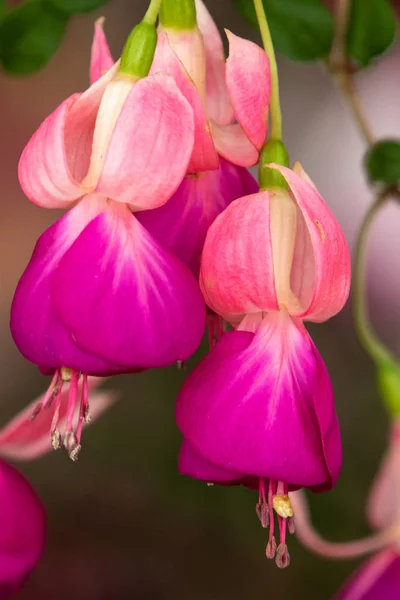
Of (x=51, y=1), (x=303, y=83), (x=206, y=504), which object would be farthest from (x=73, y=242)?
(x=303, y=83)

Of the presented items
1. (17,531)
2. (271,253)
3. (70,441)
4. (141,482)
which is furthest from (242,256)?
(141,482)

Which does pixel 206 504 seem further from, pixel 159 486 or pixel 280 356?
pixel 280 356

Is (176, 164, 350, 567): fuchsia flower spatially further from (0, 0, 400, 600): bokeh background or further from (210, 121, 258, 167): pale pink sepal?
(0, 0, 400, 600): bokeh background

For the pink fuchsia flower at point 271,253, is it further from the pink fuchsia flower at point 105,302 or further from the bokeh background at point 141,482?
the bokeh background at point 141,482

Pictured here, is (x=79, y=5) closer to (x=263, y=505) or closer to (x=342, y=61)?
(x=342, y=61)

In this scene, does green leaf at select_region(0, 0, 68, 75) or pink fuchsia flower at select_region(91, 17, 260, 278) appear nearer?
pink fuchsia flower at select_region(91, 17, 260, 278)

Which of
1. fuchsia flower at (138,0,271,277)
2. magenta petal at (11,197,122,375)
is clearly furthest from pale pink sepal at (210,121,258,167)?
magenta petal at (11,197,122,375)
